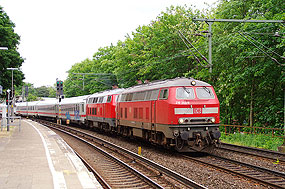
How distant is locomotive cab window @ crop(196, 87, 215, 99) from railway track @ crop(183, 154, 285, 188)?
2.64 meters

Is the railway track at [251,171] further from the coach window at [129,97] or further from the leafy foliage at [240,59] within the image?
the coach window at [129,97]

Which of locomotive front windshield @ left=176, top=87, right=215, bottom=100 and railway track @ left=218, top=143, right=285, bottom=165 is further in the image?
locomotive front windshield @ left=176, top=87, right=215, bottom=100

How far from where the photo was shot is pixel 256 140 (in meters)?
17.8

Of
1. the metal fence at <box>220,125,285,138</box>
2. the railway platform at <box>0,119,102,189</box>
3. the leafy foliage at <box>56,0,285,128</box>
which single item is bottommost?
the railway platform at <box>0,119,102,189</box>

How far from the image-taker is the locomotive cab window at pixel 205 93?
1442 cm

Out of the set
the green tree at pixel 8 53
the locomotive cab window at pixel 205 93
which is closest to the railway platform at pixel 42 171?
the locomotive cab window at pixel 205 93

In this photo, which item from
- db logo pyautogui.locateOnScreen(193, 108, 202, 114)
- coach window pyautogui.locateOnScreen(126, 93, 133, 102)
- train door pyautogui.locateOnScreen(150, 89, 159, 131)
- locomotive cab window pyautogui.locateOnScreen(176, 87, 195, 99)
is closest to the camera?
db logo pyautogui.locateOnScreen(193, 108, 202, 114)

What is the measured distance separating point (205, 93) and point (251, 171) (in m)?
4.53

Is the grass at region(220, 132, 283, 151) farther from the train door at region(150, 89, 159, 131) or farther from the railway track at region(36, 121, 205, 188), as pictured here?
the railway track at region(36, 121, 205, 188)

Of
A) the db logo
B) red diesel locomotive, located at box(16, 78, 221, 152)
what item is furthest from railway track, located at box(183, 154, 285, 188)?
the db logo

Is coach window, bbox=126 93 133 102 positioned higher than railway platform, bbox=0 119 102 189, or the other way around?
coach window, bbox=126 93 133 102

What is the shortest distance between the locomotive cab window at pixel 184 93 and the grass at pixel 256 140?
5.58 meters

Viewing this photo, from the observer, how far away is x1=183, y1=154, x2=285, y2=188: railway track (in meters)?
9.46

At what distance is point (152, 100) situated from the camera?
1574 centimetres
